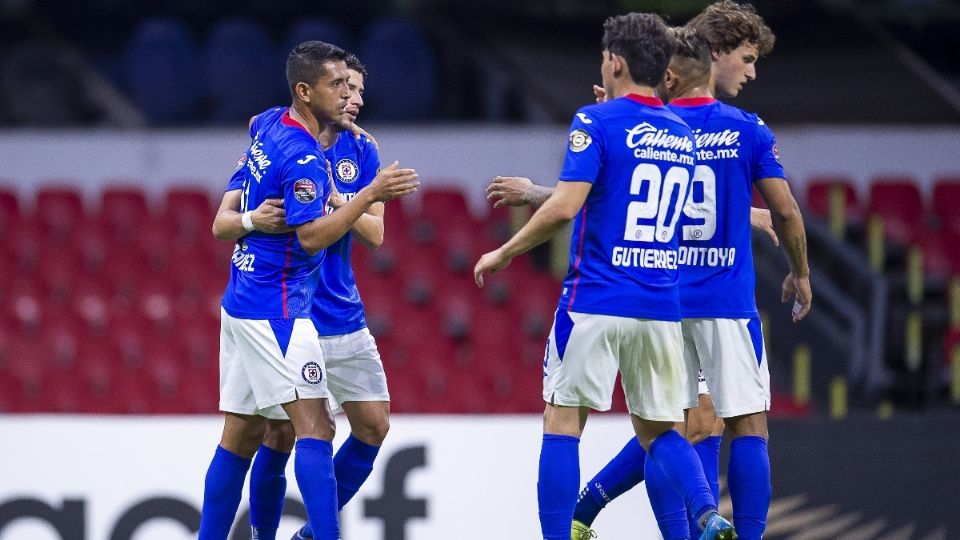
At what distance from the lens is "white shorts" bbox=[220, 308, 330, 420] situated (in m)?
4.49

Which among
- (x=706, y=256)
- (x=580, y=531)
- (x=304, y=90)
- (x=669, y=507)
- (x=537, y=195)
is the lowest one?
(x=580, y=531)

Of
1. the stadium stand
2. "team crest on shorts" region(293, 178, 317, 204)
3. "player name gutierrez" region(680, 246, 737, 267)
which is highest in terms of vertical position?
the stadium stand

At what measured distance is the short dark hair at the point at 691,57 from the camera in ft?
15.0

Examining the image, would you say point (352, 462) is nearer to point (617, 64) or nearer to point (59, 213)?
point (617, 64)

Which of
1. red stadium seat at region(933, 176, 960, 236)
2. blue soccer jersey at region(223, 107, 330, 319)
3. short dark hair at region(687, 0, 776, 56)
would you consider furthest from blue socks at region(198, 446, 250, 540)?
red stadium seat at region(933, 176, 960, 236)

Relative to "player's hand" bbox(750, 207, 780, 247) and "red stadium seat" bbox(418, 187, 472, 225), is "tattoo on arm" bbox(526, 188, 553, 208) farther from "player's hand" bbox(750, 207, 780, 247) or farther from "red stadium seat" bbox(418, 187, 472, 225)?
"red stadium seat" bbox(418, 187, 472, 225)

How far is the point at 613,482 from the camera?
16.3ft

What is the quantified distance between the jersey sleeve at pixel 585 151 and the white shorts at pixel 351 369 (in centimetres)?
110

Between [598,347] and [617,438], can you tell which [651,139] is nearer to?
[598,347]

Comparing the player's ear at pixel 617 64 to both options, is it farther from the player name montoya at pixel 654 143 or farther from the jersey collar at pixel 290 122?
the jersey collar at pixel 290 122

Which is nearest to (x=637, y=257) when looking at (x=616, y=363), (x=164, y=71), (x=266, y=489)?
A: (x=616, y=363)

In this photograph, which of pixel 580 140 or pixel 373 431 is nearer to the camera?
pixel 580 140

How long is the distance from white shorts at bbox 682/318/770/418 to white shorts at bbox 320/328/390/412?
3.74 ft

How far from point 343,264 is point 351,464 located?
29.0 inches
